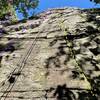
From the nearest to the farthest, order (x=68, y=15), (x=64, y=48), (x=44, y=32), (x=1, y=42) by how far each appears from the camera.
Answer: (x=64, y=48) → (x=1, y=42) → (x=44, y=32) → (x=68, y=15)

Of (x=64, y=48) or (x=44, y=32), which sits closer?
(x=64, y=48)

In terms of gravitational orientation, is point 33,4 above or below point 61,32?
below

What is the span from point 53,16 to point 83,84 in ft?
21.0

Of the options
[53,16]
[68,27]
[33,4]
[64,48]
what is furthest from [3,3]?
[64,48]

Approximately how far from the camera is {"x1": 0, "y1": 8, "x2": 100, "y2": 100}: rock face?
7.12m

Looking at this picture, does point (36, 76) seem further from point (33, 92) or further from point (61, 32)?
point (61, 32)

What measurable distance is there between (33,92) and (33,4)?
1983cm

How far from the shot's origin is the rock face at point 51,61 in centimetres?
712

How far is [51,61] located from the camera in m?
8.40

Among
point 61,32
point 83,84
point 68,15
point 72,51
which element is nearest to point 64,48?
point 72,51

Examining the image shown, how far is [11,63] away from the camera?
27.6 feet

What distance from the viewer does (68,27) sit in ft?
36.0

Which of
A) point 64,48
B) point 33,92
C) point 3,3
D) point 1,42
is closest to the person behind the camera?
point 33,92

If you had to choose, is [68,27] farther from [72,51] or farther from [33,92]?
[33,92]
